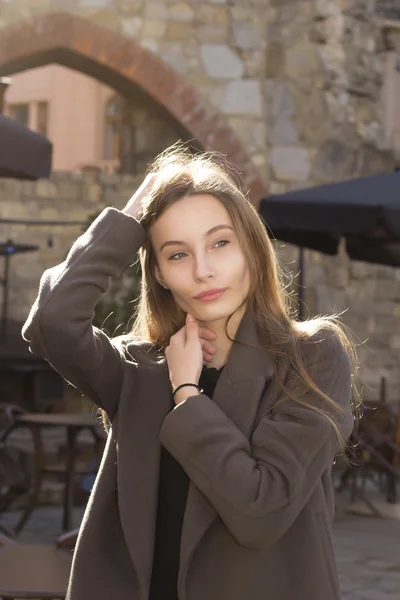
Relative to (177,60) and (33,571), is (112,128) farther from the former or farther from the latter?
(33,571)

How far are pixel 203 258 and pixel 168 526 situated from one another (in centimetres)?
43

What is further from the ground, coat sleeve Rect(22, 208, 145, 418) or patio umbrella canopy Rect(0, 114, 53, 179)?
patio umbrella canopy Rect(0, 114, 53, 179)

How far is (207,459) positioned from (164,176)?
544 millimetres

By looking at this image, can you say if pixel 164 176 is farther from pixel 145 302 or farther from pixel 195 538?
pixel 195 538

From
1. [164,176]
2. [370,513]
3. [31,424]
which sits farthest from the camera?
[370,513]

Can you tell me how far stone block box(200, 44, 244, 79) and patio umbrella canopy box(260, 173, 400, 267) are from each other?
116 inches

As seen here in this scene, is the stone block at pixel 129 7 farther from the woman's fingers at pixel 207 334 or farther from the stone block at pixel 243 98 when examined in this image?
the woman's fingers at pixel 207 334

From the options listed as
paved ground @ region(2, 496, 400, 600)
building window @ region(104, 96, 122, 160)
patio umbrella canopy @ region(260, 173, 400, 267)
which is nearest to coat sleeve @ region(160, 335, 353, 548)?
paved ground @ region(2, 496, 400, 600)

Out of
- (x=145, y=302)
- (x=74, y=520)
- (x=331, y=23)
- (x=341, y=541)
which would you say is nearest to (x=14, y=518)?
(x=74, y=520)

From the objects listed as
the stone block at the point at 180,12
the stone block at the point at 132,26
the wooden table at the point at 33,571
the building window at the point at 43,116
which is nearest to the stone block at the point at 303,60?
the stone block at the point at 180,12

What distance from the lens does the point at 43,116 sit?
82.2 ft

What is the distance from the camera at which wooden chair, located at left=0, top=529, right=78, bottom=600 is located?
8.63 feet

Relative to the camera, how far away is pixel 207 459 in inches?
68.9

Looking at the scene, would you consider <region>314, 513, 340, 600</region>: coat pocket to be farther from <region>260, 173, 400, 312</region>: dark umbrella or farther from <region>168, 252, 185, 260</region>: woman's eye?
<region>260, 173, 400, 312</region>: dark umbrella
